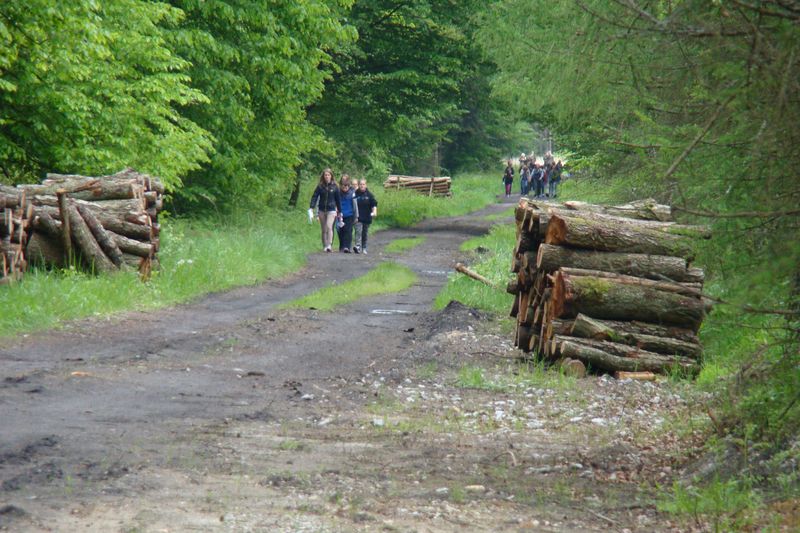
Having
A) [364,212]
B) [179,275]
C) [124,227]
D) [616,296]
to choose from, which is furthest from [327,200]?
[616,296]

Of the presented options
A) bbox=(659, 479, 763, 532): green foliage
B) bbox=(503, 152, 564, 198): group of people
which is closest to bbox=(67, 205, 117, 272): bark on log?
bbox=(659, 479, 763, 532): green foliage

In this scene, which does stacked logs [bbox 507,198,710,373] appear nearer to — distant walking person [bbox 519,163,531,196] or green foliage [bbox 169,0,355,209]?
green foliage [bbox 169,0,355,209]

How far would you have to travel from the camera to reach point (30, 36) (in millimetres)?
15414

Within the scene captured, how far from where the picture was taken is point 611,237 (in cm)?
1102

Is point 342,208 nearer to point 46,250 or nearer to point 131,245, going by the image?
point 131,245

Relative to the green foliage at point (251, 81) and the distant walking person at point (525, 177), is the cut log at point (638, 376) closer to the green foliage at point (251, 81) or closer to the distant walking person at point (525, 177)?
the green foliage at point (251, 81)

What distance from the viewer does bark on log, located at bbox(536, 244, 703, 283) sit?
10.9 metres

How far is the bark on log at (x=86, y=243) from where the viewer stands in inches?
621

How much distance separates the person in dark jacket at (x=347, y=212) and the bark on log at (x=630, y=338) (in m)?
15.8

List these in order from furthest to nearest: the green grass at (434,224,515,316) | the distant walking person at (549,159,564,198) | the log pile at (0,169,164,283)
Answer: the distant walking person at (549,159,564,198)
the green grass at (434,224,515,316)
the log pile at (0,169,164,283)

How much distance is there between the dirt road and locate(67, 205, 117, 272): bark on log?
7.96 feet

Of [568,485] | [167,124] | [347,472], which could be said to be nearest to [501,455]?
[568,485]

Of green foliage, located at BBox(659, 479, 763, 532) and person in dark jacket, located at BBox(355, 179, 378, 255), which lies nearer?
green foliage, located at BBox(659, 479, 763, 532)

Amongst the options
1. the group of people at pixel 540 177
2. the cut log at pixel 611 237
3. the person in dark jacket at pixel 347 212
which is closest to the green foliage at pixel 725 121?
the cut log at pixel 611 237
